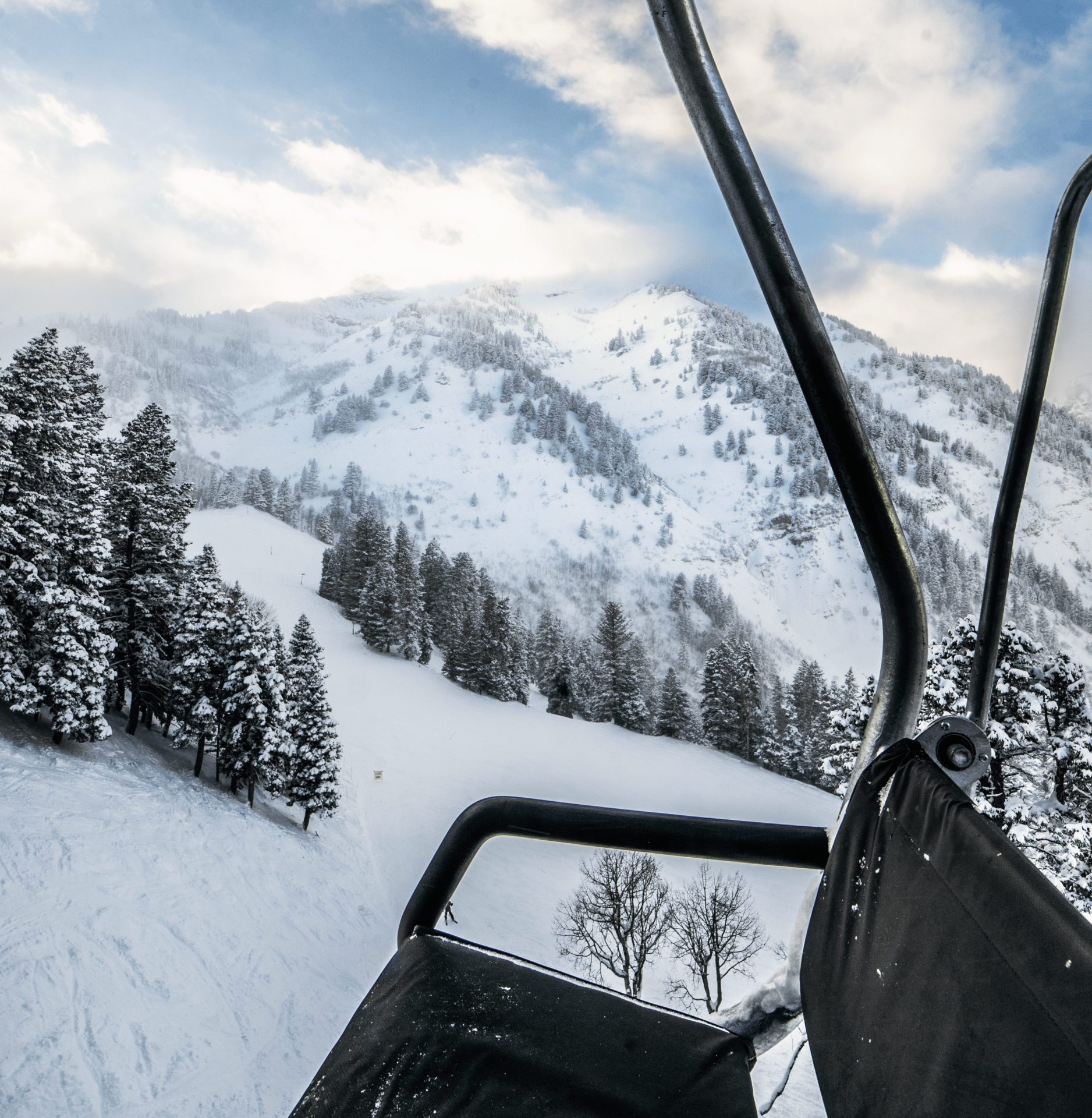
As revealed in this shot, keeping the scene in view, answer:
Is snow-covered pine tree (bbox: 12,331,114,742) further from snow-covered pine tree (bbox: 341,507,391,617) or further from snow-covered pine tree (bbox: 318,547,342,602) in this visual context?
snow-covered pine tree (bbox: 318,547,342,602)

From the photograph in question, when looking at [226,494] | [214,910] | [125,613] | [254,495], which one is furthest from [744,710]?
[226,494]

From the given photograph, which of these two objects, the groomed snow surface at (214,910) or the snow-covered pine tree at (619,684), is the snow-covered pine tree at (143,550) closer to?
the groomed snow surface at (214,910)

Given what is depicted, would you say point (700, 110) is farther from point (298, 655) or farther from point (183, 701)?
point (298, 655)

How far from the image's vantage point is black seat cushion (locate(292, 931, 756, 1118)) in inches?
25.9

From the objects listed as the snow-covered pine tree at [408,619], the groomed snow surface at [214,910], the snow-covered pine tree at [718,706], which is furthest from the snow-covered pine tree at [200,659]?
the snow-covered pine tree at [718,706]

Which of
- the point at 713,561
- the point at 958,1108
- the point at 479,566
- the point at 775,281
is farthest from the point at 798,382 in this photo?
the point at 713,561

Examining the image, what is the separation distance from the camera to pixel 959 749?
2.09ft

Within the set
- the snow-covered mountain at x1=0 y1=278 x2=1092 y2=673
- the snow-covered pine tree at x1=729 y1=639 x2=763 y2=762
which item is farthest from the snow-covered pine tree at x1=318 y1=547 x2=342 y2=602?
the snow-covered mountain at x1=0 y1=278 x2=1092 y2=673

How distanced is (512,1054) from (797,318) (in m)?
0.89

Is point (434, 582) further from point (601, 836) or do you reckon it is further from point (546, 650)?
point (601, 836)

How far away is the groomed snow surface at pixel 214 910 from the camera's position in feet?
24.5

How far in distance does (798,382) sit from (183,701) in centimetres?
1784

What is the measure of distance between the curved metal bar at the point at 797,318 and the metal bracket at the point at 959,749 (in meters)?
0.06

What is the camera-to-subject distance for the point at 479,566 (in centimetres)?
7281
